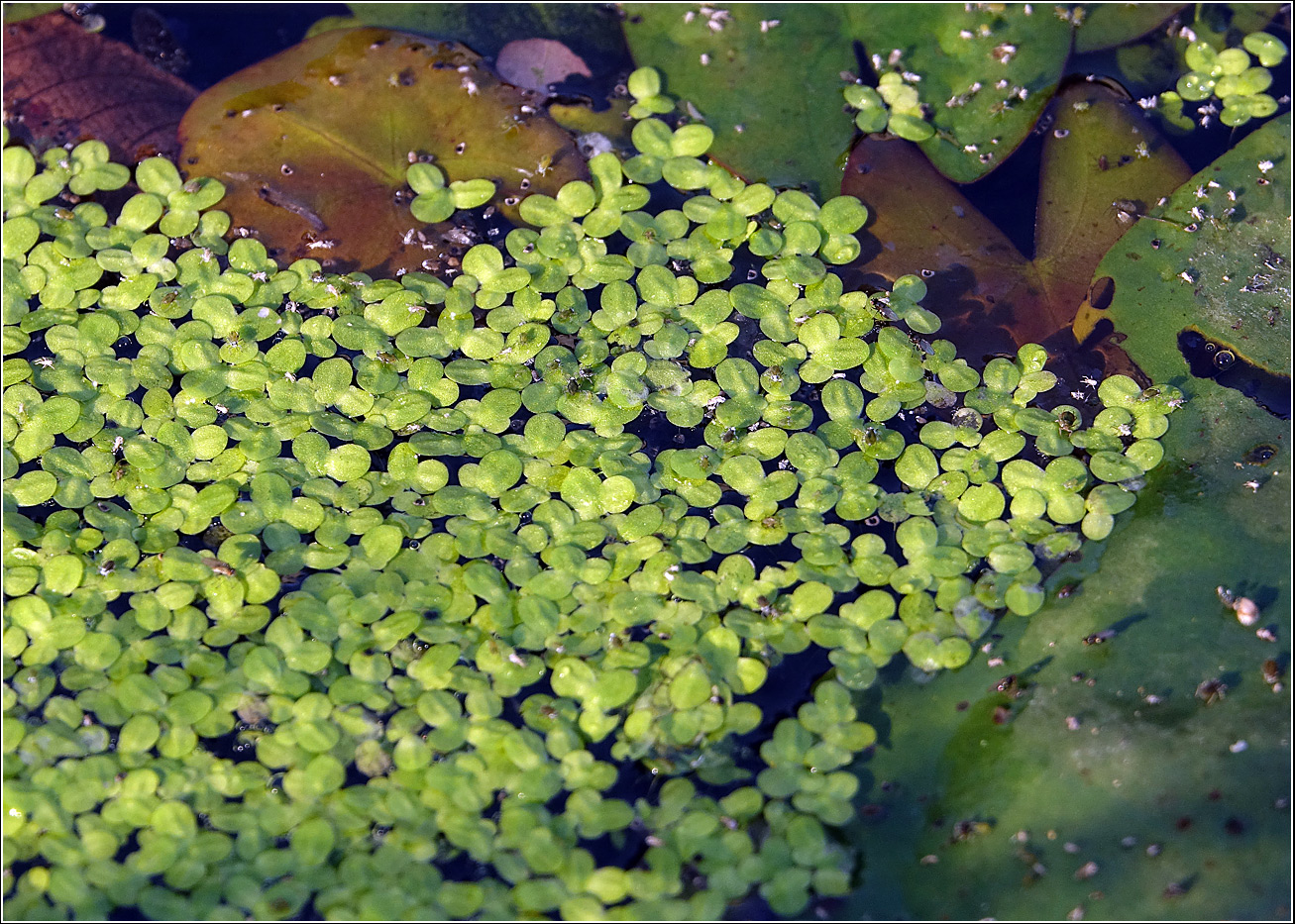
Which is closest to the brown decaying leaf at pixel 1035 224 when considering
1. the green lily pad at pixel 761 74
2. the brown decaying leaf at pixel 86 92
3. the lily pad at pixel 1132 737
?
the green lily pad at pixel 761 74

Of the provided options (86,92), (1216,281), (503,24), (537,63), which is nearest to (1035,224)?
(1216,281)

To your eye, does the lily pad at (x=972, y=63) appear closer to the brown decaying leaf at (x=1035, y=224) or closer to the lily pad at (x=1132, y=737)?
the brown decaying leaf at (x=1035, y=224)

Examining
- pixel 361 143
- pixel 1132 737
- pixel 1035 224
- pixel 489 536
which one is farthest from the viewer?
pixel 361 143

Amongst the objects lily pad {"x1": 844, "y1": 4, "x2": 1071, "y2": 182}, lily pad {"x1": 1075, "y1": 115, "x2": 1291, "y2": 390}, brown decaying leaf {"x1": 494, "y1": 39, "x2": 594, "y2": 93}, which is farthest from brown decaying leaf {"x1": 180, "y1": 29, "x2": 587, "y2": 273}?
lily pad {"x1": 1075, "y1": 115, "x2": 1291, "y2": 390}

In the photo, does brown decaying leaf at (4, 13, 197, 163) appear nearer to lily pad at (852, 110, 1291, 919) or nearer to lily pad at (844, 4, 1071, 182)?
lily pad at (844, 4, 1071, 182)

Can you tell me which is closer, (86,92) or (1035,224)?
(1035,224)

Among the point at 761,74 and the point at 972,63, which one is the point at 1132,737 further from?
the point at 761,74

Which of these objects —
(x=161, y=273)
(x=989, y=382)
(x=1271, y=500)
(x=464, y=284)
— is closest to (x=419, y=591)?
(x=464, y=284)
